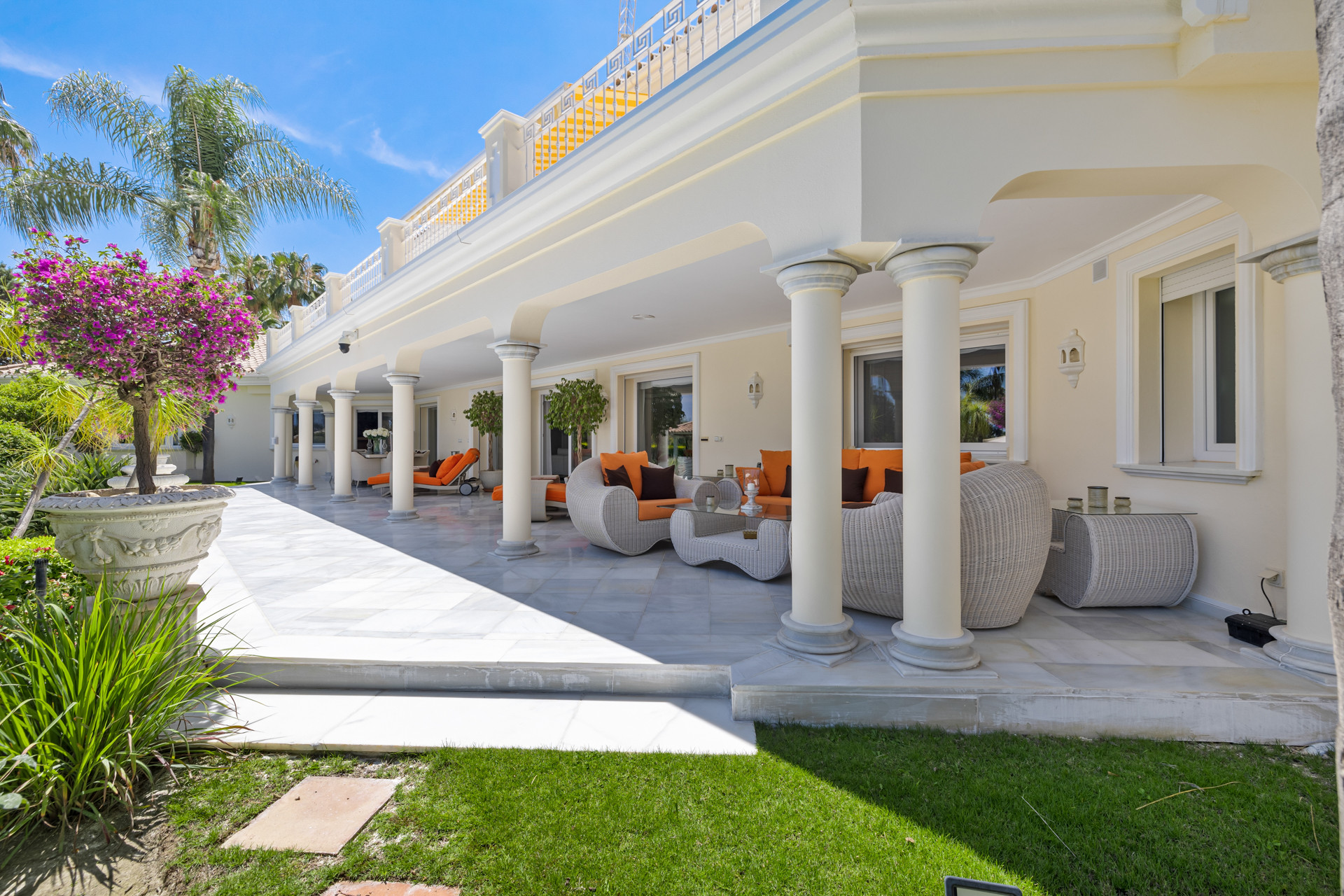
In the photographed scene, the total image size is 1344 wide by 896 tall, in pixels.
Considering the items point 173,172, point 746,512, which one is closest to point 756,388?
point 746,512

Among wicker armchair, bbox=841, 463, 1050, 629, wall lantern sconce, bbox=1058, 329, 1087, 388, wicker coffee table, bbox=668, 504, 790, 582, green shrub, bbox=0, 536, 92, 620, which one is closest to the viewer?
green shrub, bbox=0, 536, 92, 620

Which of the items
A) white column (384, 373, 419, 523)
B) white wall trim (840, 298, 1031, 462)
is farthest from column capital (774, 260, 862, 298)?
white column (384, 373, 419, 523)

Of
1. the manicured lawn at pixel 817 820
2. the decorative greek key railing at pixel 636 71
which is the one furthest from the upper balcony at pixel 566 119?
the manicured lawn at pixel 817 820

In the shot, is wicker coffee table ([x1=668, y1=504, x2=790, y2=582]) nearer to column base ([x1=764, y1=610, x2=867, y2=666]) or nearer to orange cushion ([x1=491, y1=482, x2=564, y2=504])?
column base ([x1=764, y1=610, x2=867, y2=666])

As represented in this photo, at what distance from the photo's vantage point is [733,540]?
4.57m

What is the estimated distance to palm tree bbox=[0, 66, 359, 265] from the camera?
9.11 m

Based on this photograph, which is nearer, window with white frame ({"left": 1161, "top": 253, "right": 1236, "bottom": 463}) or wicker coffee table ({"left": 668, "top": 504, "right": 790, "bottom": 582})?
window with white frame ({"left": 1161, "top": 253, "right": 1236, "bottom": 463})

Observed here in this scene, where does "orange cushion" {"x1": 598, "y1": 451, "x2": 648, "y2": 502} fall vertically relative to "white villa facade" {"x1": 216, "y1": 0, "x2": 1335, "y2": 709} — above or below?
below

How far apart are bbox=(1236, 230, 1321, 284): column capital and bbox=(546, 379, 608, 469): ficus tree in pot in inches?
332

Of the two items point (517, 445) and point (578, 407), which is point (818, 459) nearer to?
point (517, 445)

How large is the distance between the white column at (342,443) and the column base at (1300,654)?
10756 millimetres

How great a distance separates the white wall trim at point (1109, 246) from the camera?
12.0 ft

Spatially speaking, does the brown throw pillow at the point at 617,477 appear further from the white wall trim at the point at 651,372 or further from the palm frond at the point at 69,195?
the palm frond at the point at 69,195

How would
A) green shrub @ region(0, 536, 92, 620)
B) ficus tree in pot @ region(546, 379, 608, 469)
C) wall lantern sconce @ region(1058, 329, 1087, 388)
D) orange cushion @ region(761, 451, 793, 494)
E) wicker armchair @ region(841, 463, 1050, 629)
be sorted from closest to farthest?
1. green shrub @ region(0, 536, 92, 620)
2. wicker armchair @ region(841, 463, 1050, 629)
3. wall lantern sconce @ region(1058, 329, 1087, 388)
4. orange cushion @ region(761, 451, 793, 494)
5. ficus tree in pot @ region(546, 379, 608, 469)
